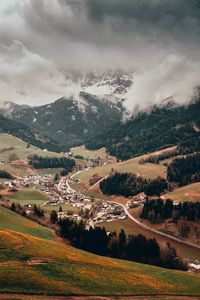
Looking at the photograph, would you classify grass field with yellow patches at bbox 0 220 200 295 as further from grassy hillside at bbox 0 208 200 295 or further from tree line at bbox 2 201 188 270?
tree line at bbox 2 201 188 270

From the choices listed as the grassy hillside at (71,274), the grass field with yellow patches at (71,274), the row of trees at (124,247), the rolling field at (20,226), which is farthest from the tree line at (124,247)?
the grass field with yellow patches at (71,274)

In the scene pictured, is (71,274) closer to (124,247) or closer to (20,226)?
A: (20,226)

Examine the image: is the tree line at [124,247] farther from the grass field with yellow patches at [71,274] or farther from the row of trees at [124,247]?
the grass field with yellow patches at [71,274]

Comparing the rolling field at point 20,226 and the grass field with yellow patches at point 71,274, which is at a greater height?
the rolling field at point 20,226

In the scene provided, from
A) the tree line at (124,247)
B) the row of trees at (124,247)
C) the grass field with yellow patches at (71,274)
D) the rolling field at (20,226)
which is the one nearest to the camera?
the grass field with yellow patches at (71,274)

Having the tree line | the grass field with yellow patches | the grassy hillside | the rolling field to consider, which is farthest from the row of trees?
the grass field with yellow patches

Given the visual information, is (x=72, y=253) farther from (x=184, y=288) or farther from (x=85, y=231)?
(x=85, y=231)

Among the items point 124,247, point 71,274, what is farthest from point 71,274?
point 124,247
